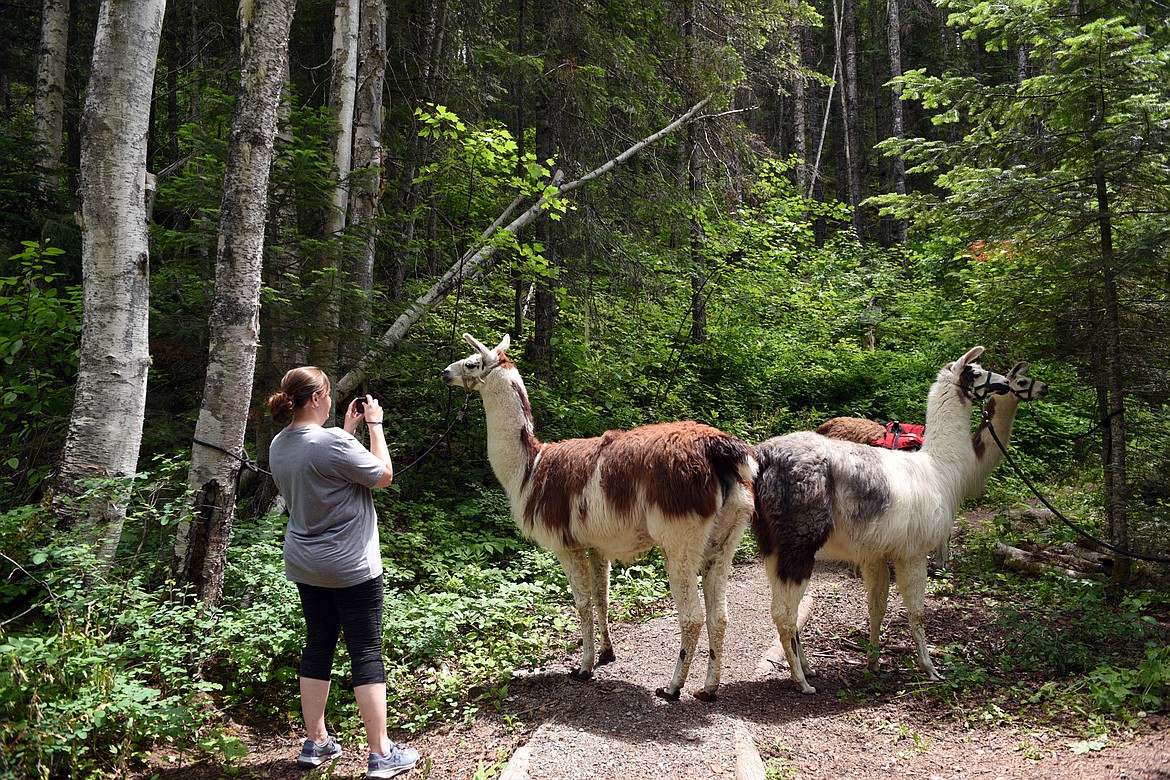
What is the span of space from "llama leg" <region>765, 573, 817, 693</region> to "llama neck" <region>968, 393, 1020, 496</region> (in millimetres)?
2132

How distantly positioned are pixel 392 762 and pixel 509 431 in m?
2.45

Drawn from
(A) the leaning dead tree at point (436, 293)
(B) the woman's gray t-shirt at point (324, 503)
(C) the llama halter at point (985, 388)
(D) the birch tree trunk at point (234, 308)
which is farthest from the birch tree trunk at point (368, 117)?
(C) the llama halter at point (985, 388)

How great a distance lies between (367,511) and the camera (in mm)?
4082

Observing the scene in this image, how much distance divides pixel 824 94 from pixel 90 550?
33.3 meters

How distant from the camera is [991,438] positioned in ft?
22.1

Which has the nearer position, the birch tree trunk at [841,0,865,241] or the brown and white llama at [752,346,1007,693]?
the brown and white llama at [752,346,1007,693]

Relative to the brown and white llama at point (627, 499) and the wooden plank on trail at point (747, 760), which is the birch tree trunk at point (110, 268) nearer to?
the brown and white llama at point (627, 499)

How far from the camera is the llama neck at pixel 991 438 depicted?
21.4 ft

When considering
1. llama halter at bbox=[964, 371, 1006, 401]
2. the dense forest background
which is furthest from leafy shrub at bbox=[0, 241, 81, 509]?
llama halter at bbox=[964, 371, 1006, 401]

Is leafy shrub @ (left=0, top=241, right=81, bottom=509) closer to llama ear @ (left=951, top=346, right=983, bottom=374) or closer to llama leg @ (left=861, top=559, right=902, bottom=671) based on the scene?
llama leg @ (left=861, top=559, right=902, bottom=671)

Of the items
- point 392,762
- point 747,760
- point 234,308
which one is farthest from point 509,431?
point 747,760

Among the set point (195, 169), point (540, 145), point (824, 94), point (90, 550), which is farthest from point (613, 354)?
point (824, 94)

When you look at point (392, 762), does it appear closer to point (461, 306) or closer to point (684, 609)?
point (684, 609)

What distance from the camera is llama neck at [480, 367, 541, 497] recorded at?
5617 millimetres
